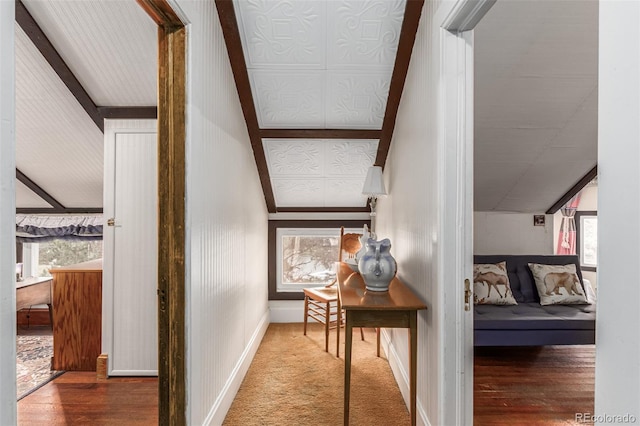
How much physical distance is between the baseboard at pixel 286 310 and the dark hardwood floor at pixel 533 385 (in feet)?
6.09

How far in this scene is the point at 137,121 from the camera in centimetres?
260

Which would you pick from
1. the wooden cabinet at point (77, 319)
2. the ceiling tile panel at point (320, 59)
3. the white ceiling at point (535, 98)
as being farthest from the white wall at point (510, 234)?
the wooden cabinet at point (77, 319)

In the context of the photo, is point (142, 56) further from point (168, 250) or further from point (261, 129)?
point (168, 250)

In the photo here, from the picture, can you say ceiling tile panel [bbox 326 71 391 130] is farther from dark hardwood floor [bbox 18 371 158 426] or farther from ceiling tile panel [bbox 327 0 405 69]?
dark hardwood floor [bbox 18 371 158 426]

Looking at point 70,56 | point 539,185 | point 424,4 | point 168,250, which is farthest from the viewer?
point 539,185

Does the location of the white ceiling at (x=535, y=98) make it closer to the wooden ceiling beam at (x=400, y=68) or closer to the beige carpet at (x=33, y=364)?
the wooden ceiling beam at (x=400, y=68)

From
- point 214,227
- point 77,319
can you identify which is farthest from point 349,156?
point 77,319

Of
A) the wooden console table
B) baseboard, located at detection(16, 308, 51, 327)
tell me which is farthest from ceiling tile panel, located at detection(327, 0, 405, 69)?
baseboard, located at detection(16, 308, 51, 327)

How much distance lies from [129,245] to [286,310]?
6.43ft

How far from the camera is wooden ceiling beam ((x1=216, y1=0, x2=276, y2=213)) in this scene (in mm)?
2037

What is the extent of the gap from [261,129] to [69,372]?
2372 mm

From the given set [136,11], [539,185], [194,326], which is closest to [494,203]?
[539,185]

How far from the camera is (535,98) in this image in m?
2.52

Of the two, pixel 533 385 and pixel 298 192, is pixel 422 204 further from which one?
pixel 298 192
